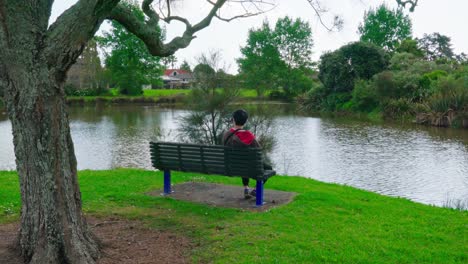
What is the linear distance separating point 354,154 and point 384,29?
65.6m

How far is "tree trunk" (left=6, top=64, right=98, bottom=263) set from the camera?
4820mm

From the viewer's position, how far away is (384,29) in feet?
265

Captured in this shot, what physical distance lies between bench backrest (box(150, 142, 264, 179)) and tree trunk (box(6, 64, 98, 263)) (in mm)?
3088

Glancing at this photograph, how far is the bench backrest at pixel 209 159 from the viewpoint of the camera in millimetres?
7422

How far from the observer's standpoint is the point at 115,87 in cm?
7281

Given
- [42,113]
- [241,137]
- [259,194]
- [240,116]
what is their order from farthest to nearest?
[240,116], [241,137], [259,194], [42,113]

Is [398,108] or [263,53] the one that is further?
[263,53]

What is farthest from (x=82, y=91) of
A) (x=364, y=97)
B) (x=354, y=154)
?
(x=354, y=154)

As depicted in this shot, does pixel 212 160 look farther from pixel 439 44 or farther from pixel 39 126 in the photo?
pixel 439 44

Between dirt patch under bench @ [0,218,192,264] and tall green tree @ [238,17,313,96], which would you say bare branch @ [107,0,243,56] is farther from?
tall green tree @ [238,17,313,96]

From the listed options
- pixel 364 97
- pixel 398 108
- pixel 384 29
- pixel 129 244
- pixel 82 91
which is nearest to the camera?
pixel 129 244

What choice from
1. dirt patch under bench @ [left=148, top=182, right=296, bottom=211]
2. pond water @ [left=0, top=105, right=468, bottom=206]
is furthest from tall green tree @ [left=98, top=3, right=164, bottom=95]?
dirt patch under bench @ [left=148, top=182, right=296, bottom=211]

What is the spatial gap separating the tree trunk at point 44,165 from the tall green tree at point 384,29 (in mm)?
79632

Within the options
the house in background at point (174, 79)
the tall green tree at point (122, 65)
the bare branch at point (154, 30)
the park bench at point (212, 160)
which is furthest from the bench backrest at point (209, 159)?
the house in background at point (174, 79)
